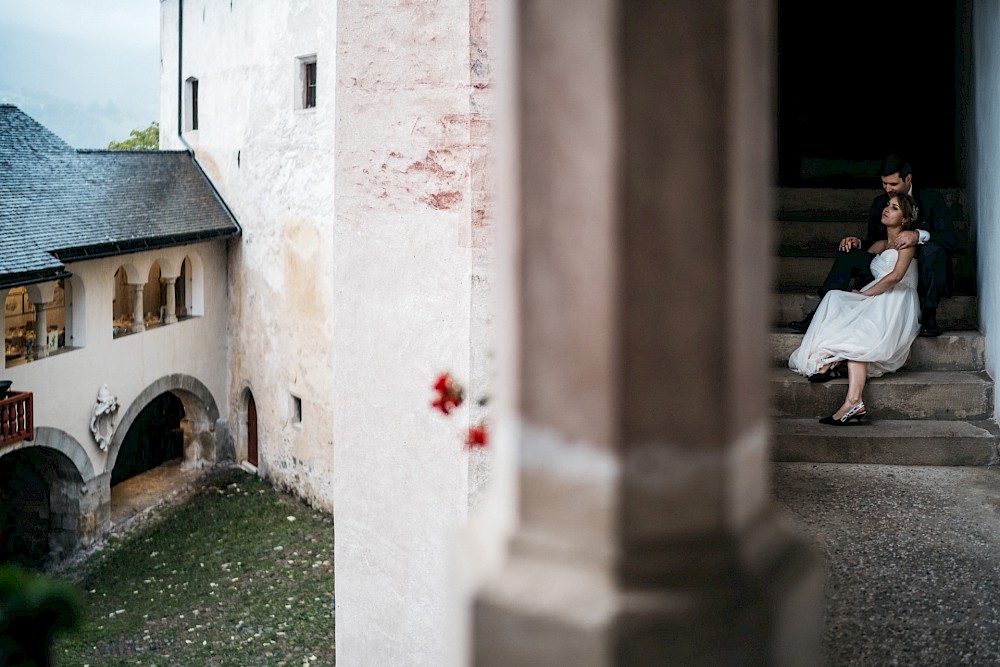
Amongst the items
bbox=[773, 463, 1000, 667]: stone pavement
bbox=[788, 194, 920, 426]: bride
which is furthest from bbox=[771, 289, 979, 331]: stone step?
bbox=[773, 463, 1000, 667]: stone pavement

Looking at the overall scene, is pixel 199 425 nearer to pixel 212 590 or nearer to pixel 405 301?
pixel 212 590

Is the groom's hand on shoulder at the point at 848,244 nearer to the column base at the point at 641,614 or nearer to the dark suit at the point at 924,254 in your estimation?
the dark suit at the point at 924,254

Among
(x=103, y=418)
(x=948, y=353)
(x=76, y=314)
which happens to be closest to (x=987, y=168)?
(x=948, y=353)

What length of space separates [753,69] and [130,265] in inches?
663

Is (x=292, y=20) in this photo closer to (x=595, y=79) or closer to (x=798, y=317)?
(x=798, y=317)

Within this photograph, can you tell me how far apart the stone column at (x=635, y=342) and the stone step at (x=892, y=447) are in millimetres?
3687

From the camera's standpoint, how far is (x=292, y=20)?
1673 cm

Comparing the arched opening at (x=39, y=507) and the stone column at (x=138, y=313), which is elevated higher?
the stone column at (x=138, y=313)

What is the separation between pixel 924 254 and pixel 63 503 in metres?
13.4

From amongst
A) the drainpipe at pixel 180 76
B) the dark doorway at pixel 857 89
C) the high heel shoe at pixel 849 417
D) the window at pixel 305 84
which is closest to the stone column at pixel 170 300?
the drainpipe at pixel 180 76

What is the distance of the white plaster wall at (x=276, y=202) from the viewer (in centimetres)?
1628

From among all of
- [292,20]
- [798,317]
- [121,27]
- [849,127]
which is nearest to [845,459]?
[798,317]

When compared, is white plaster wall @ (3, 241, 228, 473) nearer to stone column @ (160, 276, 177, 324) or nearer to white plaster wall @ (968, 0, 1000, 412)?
stone column @ (160, 276, 177, 324)

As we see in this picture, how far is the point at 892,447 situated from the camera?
184 inches
